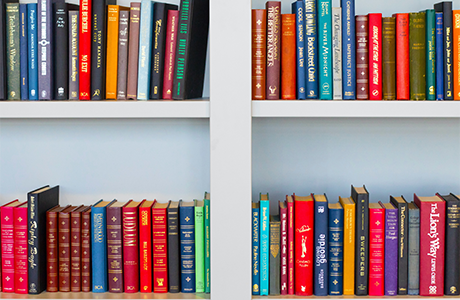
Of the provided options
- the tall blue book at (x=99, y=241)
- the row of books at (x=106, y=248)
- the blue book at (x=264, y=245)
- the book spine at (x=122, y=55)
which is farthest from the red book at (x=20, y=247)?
the blue book at (x=264, y=245)

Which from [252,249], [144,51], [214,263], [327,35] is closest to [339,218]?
[252,249]

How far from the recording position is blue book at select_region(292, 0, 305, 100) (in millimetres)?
1058

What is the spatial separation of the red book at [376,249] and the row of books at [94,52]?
0.60m

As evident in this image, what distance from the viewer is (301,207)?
1.10 meters

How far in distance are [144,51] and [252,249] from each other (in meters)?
0.60

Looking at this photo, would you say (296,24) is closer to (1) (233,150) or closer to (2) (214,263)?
(1) (233,150)

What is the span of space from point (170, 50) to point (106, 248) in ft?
1.87

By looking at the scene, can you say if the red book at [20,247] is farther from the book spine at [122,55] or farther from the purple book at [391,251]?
the purple book at [391,251]

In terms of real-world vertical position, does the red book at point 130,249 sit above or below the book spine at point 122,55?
below

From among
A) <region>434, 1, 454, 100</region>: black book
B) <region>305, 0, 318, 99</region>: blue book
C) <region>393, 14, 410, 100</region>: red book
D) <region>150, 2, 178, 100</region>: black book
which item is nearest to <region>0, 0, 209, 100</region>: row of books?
<region>150, 2, 178, 100</region>: black book

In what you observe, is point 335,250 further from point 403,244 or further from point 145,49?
point 145,49

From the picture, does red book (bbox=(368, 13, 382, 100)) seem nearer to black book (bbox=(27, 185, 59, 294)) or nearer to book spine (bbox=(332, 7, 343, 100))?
book spine (bbox=(332, 7, 343, 100))

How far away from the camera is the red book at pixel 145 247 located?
3.71ft

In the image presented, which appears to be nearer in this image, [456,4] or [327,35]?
[327,35]
